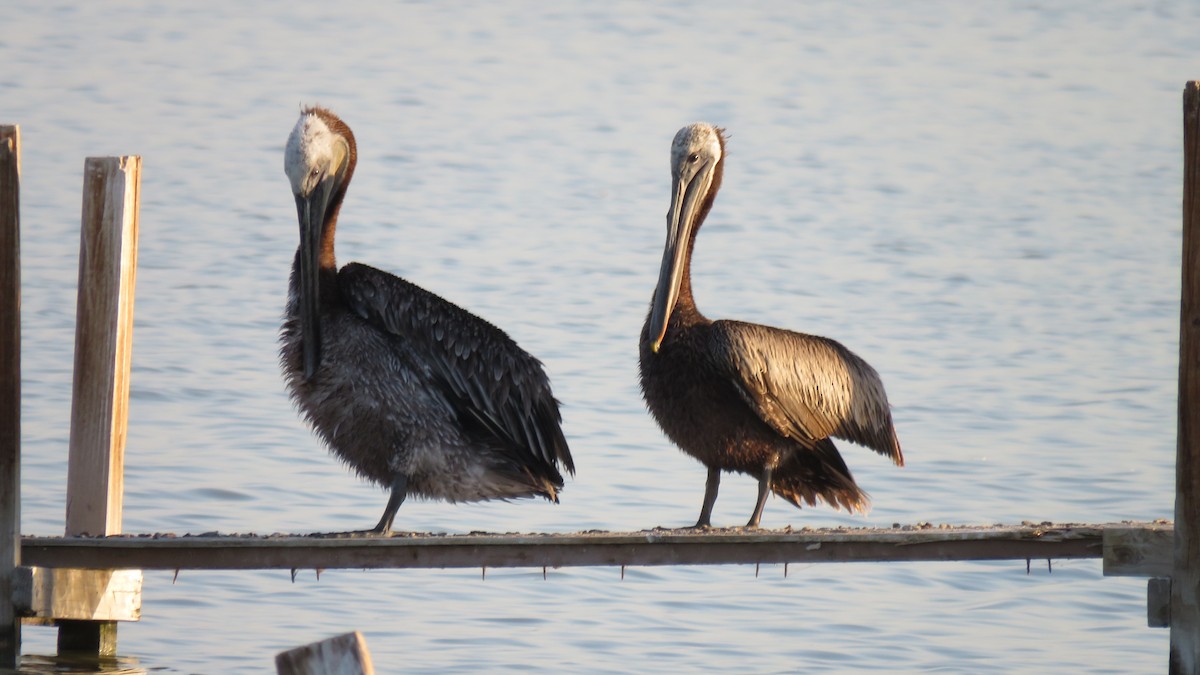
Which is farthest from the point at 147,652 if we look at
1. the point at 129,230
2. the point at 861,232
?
the point at 861,232

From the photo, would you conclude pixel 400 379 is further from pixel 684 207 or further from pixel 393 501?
pixel 684 207

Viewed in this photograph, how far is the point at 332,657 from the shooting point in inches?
140

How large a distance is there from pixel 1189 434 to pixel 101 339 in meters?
2.87

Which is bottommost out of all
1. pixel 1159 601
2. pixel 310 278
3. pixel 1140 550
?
pixel 1159 601

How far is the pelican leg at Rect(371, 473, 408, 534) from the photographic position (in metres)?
5.24

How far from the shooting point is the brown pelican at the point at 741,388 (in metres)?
5.32

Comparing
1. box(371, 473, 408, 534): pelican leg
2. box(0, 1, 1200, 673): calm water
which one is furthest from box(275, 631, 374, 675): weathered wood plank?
box(0, 1, 1200, 673): calm water

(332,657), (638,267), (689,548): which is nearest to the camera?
(332,657)

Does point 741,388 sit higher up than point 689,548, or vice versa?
point 741,388

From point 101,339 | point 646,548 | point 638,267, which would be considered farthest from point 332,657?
point 638,267

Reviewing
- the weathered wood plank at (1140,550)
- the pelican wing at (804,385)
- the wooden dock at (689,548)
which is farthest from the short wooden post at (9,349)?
the weathered wood plank at (1140,550)

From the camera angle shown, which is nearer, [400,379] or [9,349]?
[9,349]

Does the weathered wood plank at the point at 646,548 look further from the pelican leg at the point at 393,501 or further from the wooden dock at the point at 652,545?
the pelican leg at the point at 393,501

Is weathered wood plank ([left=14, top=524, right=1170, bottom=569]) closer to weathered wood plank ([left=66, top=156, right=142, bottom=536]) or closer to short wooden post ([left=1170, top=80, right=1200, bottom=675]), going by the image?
short wooden post ([left=1170, top=80, right=1200, bottom=675])
